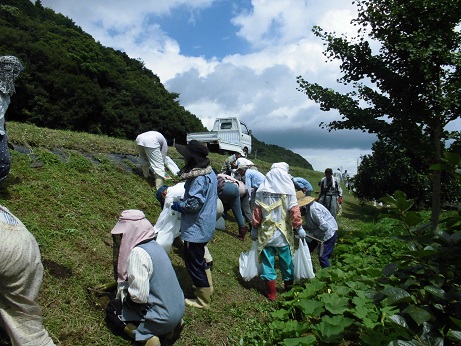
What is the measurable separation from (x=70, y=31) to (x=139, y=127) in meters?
13.3

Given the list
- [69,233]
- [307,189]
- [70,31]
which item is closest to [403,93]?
[307,189]

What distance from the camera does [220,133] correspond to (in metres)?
22.3

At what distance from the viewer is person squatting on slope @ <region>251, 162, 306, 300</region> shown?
5.10 meters

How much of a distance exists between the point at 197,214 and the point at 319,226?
8.14ft

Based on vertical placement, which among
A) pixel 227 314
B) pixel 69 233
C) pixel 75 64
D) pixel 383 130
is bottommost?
pixel 227 314

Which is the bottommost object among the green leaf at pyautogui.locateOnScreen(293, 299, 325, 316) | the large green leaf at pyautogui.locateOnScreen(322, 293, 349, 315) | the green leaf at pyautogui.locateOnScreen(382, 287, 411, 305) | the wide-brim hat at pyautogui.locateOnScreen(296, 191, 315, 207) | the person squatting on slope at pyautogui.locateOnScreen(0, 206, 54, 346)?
the green leaf at pyautogui.locateOnScreen(293, 299, 325, 316)

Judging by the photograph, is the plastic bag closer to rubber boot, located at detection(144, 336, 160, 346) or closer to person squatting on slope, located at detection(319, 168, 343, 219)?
rubber boot, located at detection(144, 336, 160, 346)

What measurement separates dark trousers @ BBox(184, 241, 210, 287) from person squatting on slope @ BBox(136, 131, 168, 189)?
402 cm

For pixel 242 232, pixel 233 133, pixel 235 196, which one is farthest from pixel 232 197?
pixel 233 133

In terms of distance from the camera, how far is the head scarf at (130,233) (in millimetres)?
3328

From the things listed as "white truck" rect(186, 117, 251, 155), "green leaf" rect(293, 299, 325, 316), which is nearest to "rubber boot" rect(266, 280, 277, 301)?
"green leaf" rect(293, 299, 325, 316)

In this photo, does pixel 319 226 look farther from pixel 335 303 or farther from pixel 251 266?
pixel 335 303

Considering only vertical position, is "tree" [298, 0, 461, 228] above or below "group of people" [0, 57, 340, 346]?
above

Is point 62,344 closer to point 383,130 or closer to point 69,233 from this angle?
point 69,233
